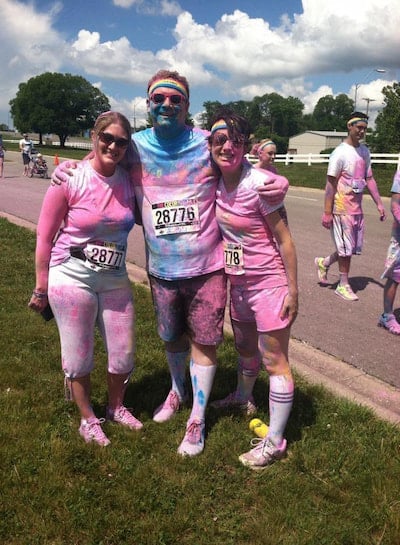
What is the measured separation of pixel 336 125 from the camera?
119125 mm

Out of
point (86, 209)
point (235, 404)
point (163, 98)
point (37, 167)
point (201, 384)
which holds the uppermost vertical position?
point (163, 98)

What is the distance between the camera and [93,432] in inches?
123

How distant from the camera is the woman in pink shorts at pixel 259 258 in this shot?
2.75 m

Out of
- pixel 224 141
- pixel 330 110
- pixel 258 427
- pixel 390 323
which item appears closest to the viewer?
pixel 224 141

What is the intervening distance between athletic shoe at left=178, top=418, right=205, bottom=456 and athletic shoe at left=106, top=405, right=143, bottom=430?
367 millimetres

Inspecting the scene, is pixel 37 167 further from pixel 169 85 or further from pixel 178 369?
pixel 169 85

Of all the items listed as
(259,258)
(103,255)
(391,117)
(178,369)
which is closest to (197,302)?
(259,258)

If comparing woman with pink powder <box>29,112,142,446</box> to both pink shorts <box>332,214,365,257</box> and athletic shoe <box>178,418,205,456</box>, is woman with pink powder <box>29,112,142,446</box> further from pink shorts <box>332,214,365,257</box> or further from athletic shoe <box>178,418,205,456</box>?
pink shorts <box>332,214,365,257</box>

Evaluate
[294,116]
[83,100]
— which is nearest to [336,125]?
[294,116]

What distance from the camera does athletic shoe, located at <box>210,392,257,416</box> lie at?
354 centimetres

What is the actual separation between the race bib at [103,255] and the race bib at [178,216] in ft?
1.00

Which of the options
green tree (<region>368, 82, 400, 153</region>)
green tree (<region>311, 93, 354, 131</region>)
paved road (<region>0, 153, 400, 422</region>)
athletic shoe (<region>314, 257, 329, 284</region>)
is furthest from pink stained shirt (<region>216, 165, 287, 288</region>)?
green tree (<region>311, 93, 354, 131</region>)

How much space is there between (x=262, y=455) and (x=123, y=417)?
95cm

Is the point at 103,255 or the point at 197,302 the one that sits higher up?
the point at 103,255
